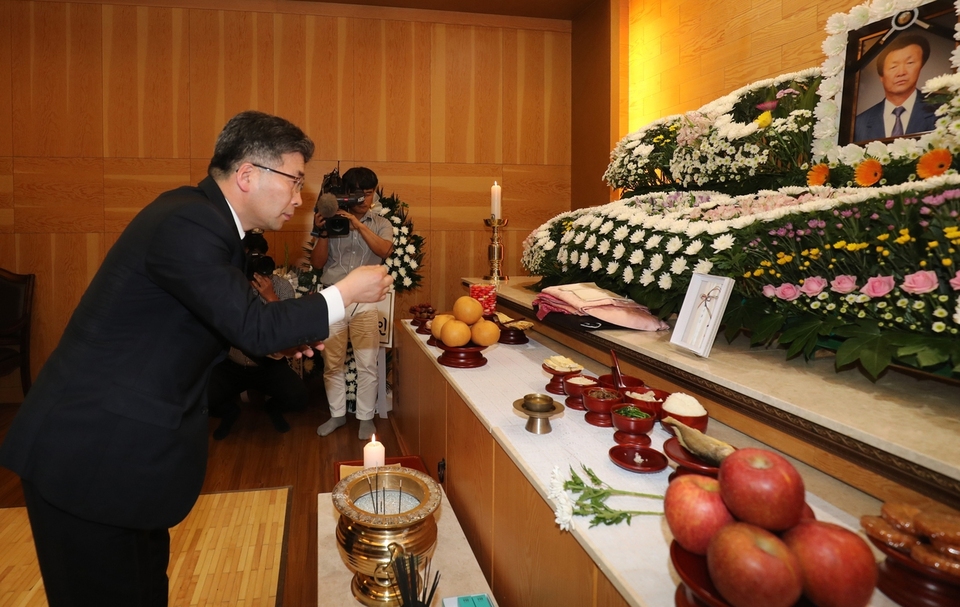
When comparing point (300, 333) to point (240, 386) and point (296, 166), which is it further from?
point (240, 386)

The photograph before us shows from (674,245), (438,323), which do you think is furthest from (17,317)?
(674,245)

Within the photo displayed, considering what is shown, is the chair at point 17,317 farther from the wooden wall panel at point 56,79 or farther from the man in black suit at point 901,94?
the man in black suit at point 901,94

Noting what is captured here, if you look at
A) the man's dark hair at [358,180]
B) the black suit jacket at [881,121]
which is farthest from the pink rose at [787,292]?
the man's dark hair at [358,180]

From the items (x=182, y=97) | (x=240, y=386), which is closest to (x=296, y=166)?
(x=240, y=386)

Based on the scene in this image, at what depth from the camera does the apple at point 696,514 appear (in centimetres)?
83

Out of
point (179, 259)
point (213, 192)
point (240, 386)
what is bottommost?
point (240, 386)

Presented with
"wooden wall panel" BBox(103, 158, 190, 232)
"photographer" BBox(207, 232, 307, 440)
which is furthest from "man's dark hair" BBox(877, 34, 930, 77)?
"wooden wall panel" BBox(103, 158, 190, 232)

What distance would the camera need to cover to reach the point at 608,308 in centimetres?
207

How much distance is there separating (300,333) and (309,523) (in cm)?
171

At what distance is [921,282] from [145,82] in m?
5.33

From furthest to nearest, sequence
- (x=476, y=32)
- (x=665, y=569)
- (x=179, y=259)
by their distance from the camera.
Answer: (x=476, y=32)
(x=179, y=259)
(x=665, y=569)

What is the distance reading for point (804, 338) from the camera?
1.44 meters

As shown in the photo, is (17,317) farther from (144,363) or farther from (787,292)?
(787,292)

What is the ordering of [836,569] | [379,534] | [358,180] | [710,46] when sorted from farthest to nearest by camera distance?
[710,46] < [358,180] < [379,534] < [836,569]
